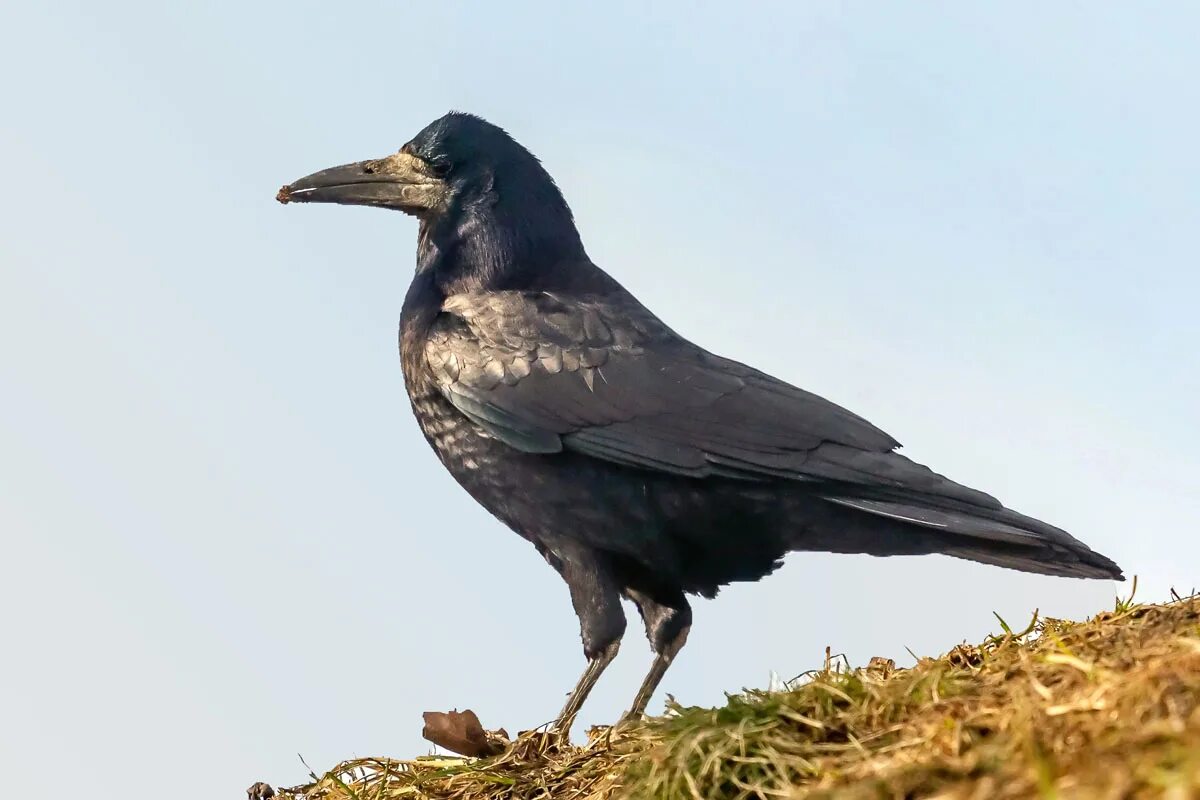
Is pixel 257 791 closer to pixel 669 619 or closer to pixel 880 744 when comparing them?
pixel 669 619

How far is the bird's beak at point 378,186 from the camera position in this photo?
20.7 ft

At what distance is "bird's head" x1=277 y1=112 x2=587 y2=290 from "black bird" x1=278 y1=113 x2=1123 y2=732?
0.17 m

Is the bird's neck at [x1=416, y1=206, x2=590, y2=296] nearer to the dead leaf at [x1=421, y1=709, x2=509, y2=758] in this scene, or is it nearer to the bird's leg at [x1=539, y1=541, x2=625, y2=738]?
the bird's leg at [x1=539, y1=541, x2=625, y2=738]

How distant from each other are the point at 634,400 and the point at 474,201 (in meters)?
1.49

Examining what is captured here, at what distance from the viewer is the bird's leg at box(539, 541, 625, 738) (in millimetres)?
5129

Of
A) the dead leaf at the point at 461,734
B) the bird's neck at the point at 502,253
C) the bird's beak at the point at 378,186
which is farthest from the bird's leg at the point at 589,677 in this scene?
the bird's beak at the point at 378,186

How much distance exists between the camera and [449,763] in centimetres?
448

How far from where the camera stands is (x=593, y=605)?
5.15 metres

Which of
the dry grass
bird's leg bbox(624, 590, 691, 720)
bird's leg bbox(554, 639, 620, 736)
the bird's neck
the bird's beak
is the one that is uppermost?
the bird's beak

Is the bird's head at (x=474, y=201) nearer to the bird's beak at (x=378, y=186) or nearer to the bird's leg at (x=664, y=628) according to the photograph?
the bird's beak at (x=378, y=186)

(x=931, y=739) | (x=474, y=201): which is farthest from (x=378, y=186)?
(x=931, y=739)

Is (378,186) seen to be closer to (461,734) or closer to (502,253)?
(502,253)

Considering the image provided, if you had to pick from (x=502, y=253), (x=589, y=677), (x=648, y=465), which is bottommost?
(x=589, y=677)

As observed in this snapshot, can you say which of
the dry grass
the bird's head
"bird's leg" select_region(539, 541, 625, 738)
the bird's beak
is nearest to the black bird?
"bird's leg" select_region(539, 541, 625, 738)
